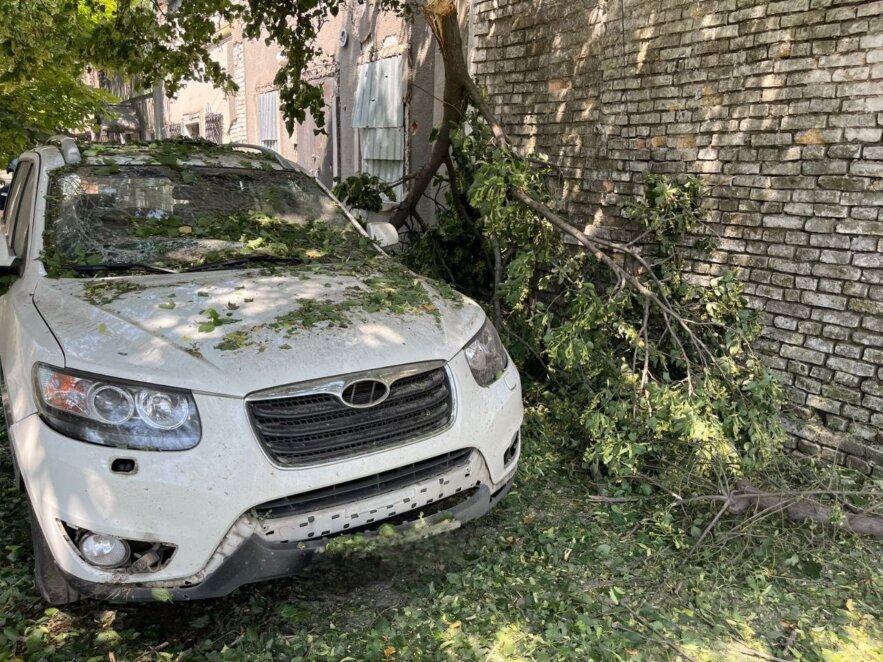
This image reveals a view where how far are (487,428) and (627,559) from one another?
39.7 inches

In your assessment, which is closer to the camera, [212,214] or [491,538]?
[491,538]

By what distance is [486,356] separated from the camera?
3.00 metres

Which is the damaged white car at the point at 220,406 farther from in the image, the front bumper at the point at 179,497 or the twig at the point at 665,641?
the twig at the point at 665,641

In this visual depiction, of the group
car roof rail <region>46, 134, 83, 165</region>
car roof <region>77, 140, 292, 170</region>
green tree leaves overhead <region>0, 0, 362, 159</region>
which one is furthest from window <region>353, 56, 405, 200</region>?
car roof rail <region>46, 134, 83, 165</region>

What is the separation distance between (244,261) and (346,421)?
1292mm

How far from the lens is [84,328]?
244cm

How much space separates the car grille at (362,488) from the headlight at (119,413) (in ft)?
1.24

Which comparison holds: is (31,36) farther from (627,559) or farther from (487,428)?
(627,559)

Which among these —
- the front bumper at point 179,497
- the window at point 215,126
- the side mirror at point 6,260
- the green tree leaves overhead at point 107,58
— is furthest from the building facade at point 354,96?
the front bumper at point 179,497

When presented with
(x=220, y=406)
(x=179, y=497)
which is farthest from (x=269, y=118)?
(x=179, y=497)

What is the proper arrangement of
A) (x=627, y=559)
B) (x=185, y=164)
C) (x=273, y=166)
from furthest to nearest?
(x=273, y=166)
(x=185, y=164)
(x=627, y=559)

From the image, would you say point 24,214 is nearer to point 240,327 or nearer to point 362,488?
point 240,327

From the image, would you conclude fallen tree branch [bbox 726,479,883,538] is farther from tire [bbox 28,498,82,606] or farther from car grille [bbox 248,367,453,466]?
tire [bbox 28,498,82,606]

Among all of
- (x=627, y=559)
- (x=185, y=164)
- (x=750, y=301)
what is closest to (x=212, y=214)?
(x=185, y=164)
